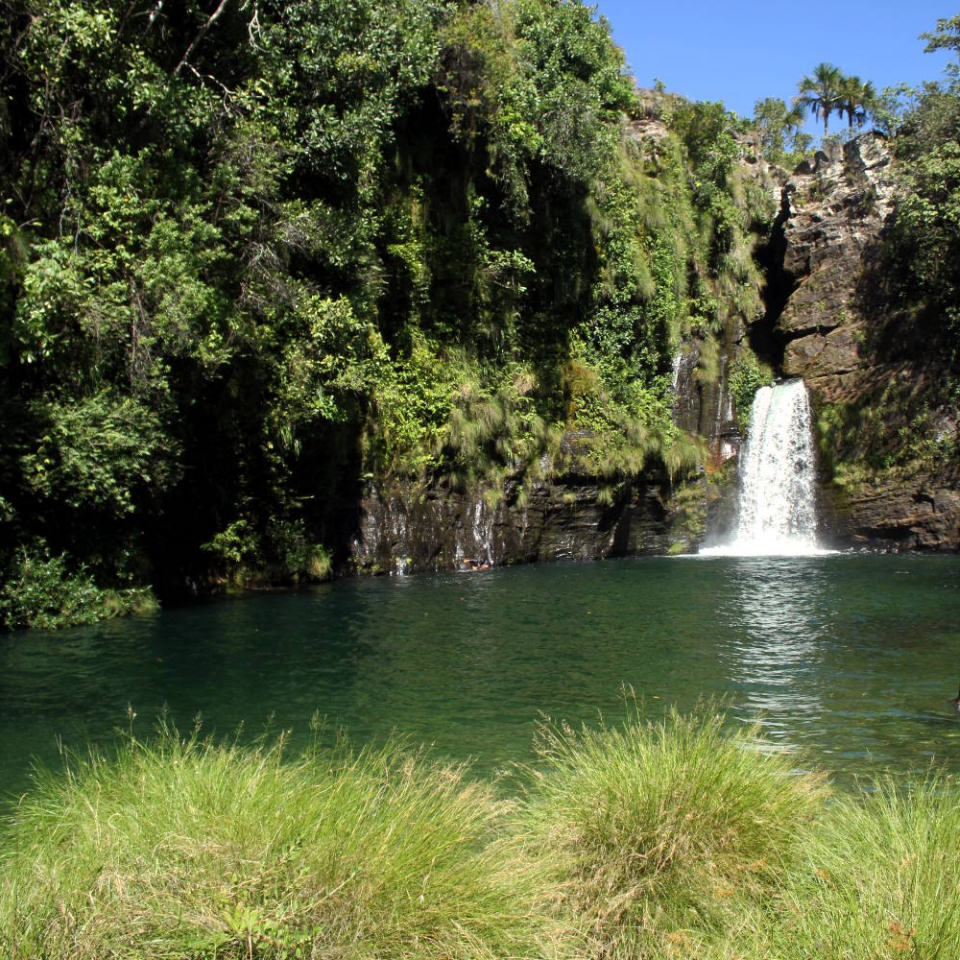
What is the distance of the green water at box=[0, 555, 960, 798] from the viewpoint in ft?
27.7

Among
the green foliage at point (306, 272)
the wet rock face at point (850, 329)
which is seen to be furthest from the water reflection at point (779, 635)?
the green foliage at point (306, 272)

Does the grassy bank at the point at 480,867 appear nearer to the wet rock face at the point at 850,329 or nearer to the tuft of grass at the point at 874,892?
the tuft of grass at the point at 874,892

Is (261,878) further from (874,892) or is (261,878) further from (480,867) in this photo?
(874,892)

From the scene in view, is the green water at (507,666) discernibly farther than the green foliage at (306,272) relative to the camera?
No

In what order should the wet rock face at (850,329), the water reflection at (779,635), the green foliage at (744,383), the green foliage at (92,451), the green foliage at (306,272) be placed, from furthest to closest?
the green foliage at (744,383) → the wet rock face at (850,329) → the green foliage at (306,272) → the green foliage at (92,451) → the water reflection at (779,635)

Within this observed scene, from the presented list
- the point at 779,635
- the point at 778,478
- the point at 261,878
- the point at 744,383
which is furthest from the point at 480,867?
the point at 744,383

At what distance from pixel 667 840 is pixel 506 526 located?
19758mm

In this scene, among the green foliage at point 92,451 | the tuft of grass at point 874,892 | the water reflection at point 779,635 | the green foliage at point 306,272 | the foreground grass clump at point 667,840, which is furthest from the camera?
the green foliage at point 306,272

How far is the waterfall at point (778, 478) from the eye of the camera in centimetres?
2822

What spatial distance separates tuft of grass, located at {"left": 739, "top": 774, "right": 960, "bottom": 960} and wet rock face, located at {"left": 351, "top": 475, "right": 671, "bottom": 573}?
1828 cm

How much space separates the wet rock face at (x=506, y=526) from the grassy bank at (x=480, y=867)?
17105 mm

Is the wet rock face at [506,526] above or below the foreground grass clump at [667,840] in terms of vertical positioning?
above

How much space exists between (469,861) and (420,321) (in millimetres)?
21122

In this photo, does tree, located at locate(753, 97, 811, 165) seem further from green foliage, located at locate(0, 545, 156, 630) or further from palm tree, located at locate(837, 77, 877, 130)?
green foliage, located at locate(0, 545, 156, 630)
